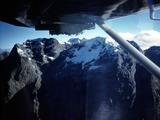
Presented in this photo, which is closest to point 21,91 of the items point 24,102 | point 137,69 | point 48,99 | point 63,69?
point 24,102

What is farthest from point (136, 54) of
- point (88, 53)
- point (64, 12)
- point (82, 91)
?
point (88, 53)

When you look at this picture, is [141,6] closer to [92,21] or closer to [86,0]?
[92,21]

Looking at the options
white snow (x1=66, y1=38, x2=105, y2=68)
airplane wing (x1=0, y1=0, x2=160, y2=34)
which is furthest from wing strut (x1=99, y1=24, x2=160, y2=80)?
white snow (x1=66, y1=38, x2=105, y2=68)

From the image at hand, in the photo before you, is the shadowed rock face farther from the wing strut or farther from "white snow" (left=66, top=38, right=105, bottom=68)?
the wing strut

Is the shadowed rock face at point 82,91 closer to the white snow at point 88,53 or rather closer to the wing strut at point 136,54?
the white snow at point 88,53

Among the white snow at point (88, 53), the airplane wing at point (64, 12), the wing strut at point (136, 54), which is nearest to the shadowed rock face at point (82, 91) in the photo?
the white snow at point (88, 53)

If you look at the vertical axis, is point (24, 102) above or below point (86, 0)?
below
